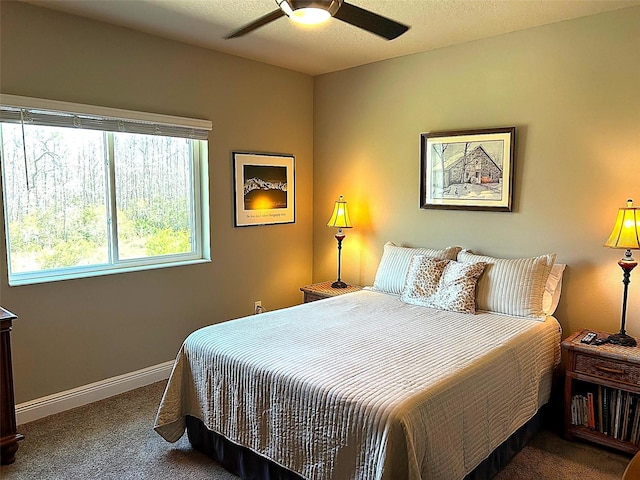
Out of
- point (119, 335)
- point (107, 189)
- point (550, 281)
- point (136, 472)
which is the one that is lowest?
point (136, 472)

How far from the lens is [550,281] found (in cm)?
306

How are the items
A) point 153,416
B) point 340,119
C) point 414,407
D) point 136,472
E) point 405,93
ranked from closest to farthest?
point 414,407, point 136,472, point 153,416, point 405,93, point 340,119

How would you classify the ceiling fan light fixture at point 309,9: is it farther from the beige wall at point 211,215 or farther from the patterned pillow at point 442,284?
the patterned pillow at point 442,284

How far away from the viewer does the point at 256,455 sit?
2254 mm

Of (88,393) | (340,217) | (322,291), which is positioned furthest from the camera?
(340,217)

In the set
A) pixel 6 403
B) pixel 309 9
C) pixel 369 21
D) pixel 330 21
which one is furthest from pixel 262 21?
pixel 6 403

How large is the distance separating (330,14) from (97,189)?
7.07 feet

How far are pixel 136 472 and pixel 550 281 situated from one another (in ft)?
8.88

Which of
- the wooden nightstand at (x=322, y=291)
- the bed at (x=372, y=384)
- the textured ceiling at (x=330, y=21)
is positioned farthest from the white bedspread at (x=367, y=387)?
the textured ceiling at (x=330, y=21)

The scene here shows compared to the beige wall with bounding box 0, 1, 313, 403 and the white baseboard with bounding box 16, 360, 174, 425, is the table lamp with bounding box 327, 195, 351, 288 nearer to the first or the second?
the beige wall with bounding box 0, 1, 313, 403

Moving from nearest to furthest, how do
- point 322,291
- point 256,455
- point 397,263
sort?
point 256,455
point 397,263
point 322,291

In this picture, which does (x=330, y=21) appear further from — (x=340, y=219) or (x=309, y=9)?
(x=340, y=219)

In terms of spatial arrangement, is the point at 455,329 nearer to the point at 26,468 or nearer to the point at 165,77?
the point at 26,468

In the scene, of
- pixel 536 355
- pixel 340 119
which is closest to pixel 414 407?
pixel 536 355
